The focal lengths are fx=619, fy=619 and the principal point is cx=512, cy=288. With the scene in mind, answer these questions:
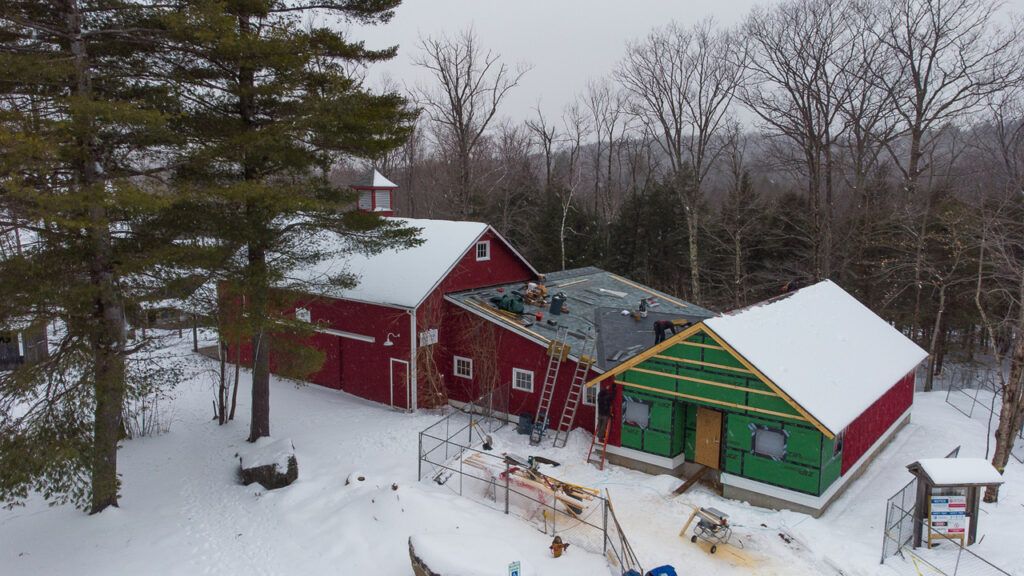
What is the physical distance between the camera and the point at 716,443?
15102mm

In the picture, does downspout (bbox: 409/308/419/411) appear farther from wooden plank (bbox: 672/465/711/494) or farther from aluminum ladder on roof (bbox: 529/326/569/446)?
wooden plank (bbox: 672/465/711/494)

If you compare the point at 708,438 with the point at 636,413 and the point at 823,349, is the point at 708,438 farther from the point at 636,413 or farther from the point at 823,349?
the point at 823,349

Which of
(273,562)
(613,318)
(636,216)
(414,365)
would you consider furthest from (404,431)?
(636,216)

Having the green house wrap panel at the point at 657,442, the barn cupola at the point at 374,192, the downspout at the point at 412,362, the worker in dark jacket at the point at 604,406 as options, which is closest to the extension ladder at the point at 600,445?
the worker in dark jacket at the point at 604,406

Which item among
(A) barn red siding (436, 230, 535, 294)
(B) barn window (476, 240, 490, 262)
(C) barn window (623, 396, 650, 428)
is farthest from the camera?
(B) barn window (476, 240, 490, 262)

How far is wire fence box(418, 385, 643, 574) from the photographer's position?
12.3 m

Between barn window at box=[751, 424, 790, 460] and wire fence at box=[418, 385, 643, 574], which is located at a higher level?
barn window at box=[751, 424, 790, 460]

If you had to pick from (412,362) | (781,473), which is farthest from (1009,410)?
(412,362)

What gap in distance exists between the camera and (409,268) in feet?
70.0

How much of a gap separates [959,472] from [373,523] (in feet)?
38.5

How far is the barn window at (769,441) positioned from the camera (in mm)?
13867

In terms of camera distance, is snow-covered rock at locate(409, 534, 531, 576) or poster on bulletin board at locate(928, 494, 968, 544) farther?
poster on bulletin board at locate(928, 494, 968, 544)

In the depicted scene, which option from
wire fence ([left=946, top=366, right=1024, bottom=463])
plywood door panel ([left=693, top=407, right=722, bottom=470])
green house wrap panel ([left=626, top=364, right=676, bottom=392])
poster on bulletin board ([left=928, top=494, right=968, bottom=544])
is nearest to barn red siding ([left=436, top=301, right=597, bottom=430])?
green house wrap panel ([left=626, top=364, right=676, bottom=392])

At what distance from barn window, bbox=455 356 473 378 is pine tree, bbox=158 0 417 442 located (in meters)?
5.81
